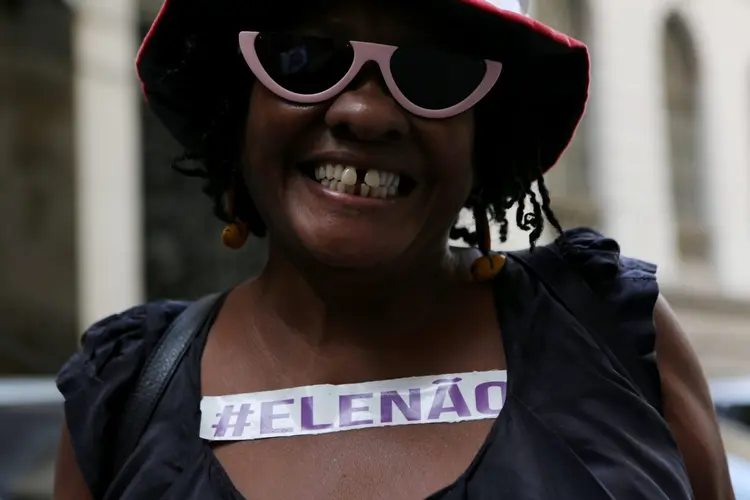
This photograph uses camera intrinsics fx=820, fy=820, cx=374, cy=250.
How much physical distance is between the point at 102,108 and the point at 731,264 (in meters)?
5.85

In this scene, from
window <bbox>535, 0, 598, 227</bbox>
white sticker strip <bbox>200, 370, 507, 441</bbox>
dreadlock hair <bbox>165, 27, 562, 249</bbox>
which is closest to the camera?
white sticker strip <bbox>200, 370, 507, 441</bbox>

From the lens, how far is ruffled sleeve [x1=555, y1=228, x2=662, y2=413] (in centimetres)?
118

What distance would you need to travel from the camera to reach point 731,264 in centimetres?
771

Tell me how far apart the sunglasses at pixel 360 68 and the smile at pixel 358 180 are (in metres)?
0.09

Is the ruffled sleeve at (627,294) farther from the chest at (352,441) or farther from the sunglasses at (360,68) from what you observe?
the sunglasses at (360,68)

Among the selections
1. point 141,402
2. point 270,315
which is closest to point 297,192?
point 270,315

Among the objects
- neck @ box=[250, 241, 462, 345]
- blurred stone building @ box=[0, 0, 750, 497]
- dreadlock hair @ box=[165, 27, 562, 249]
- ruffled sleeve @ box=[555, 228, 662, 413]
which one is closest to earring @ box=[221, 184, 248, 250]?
dreadlock hair @ box=[165, 27, 562, 249]

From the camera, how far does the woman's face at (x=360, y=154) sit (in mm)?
1089

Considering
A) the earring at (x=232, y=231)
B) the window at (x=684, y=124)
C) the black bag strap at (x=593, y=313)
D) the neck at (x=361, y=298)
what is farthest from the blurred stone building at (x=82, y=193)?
the black bag strap at (x=593, y=313)

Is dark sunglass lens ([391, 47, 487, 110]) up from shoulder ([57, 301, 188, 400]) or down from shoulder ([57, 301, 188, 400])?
up

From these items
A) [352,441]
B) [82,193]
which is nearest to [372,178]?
[352,441]

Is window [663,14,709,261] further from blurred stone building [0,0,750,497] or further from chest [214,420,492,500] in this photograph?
chest [214,420,492,500]

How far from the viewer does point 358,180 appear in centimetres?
111

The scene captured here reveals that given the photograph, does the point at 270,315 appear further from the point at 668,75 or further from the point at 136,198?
the point at 668,75
